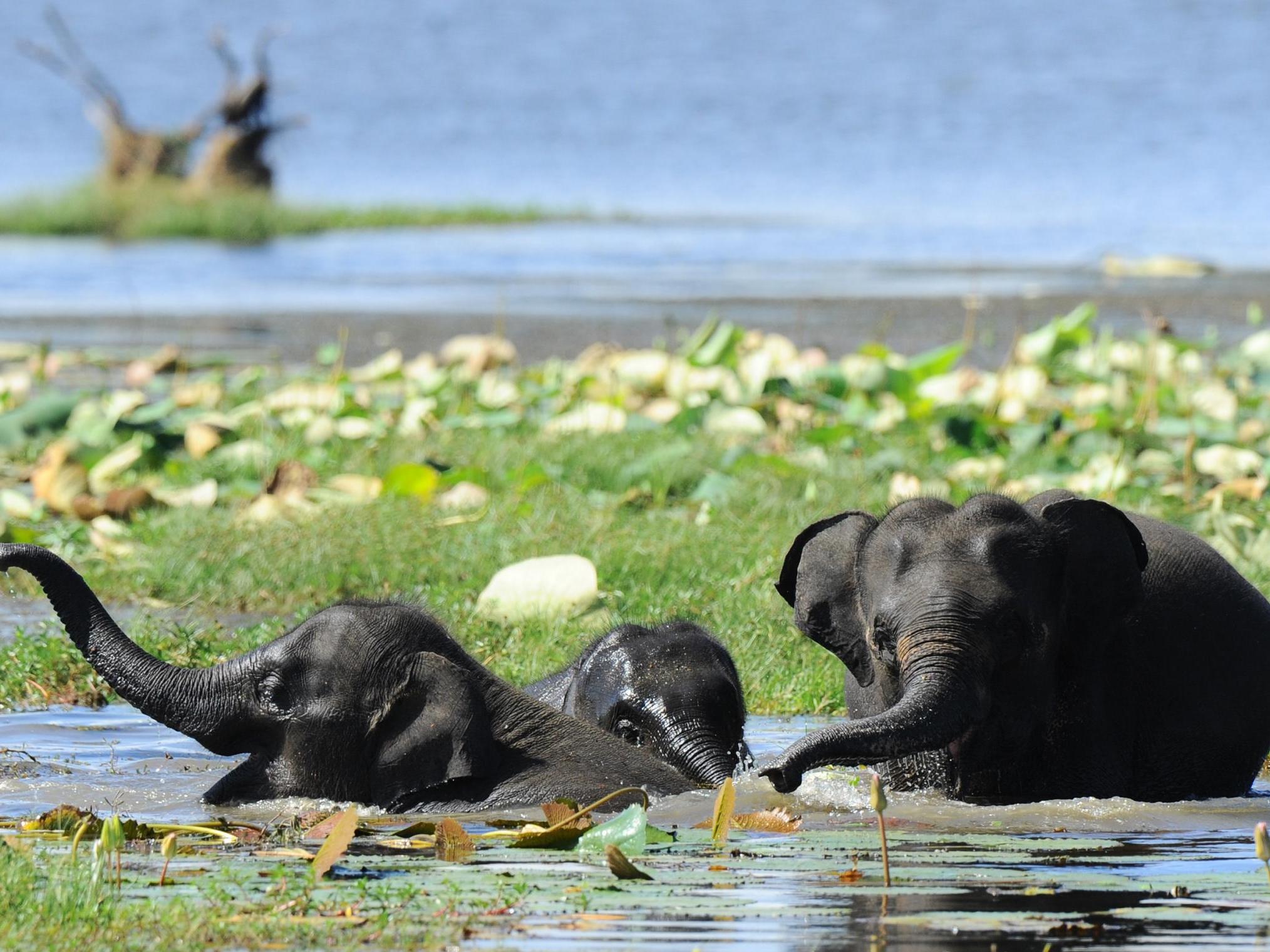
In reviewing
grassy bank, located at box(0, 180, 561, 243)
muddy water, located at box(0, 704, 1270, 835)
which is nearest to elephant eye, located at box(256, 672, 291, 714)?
muddy water, located at box(0, 704, 1270, 835)

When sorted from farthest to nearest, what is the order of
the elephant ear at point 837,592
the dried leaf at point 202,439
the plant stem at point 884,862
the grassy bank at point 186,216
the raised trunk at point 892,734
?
1. the grassy bank at point 186,216
2. the dried leaf at point 202,439
3. the elephant ear at point 837,592
4. the raised trunk at point 892,734
5. the plant stem at point 884,862

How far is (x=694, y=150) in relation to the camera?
60.0m

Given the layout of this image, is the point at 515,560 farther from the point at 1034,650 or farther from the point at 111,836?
the point at 111,836

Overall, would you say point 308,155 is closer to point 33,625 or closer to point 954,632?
point 33,625

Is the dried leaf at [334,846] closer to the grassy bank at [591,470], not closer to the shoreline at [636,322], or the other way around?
the grassy bank at [591,470]

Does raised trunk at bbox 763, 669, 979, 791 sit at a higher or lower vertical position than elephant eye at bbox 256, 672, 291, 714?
higher

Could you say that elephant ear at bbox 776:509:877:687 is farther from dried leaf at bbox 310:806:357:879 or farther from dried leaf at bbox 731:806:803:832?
dried leaf at bbox 310:806:357:879

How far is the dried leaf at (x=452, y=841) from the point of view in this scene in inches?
223

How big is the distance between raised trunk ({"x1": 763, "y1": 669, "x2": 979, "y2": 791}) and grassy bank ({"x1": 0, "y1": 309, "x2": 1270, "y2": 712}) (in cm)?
244

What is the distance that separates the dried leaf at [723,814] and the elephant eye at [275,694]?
1.37 meters

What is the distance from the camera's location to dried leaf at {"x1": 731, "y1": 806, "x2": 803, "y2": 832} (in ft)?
19.8

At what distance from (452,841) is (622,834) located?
0.44 m

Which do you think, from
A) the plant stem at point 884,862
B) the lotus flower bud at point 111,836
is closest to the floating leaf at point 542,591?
the plant stem at point 884,862

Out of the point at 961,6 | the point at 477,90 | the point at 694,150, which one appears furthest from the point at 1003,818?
the point at 961,6
